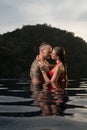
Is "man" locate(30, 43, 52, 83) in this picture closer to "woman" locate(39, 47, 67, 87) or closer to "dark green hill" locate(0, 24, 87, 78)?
"woman" locate(39, 47, 67, 87)

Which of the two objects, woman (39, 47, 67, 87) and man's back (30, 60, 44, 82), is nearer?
woman (39, 47, 67, 87)

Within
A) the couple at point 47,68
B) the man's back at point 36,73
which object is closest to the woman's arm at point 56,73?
the couple at point 47,68

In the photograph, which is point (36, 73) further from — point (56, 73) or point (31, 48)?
point (31, 48)

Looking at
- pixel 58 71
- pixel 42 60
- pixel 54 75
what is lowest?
pixel 54 75

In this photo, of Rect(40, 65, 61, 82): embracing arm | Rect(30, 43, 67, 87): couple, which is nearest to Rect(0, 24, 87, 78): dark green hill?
Rect(30, 43, 67, 87): couple

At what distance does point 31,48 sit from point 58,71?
55.7 metres

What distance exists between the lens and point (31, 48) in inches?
2640

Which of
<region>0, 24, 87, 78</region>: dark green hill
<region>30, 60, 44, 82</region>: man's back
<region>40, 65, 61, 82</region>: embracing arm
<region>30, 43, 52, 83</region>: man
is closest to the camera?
<region>30, 43, 52, 83</region>: man

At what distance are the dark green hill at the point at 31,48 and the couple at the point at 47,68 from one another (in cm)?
3121

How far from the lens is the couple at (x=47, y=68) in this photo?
37.0 feet

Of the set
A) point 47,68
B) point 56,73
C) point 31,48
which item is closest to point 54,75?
point 56,73

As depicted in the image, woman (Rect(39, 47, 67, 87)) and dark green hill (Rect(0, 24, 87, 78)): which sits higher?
dark green hill (Rect(0, 24, 87, 78))

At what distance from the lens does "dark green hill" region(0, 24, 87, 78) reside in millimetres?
53000

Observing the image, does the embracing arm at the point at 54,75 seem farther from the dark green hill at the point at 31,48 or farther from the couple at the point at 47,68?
the dark green hill at the point at 31,48
